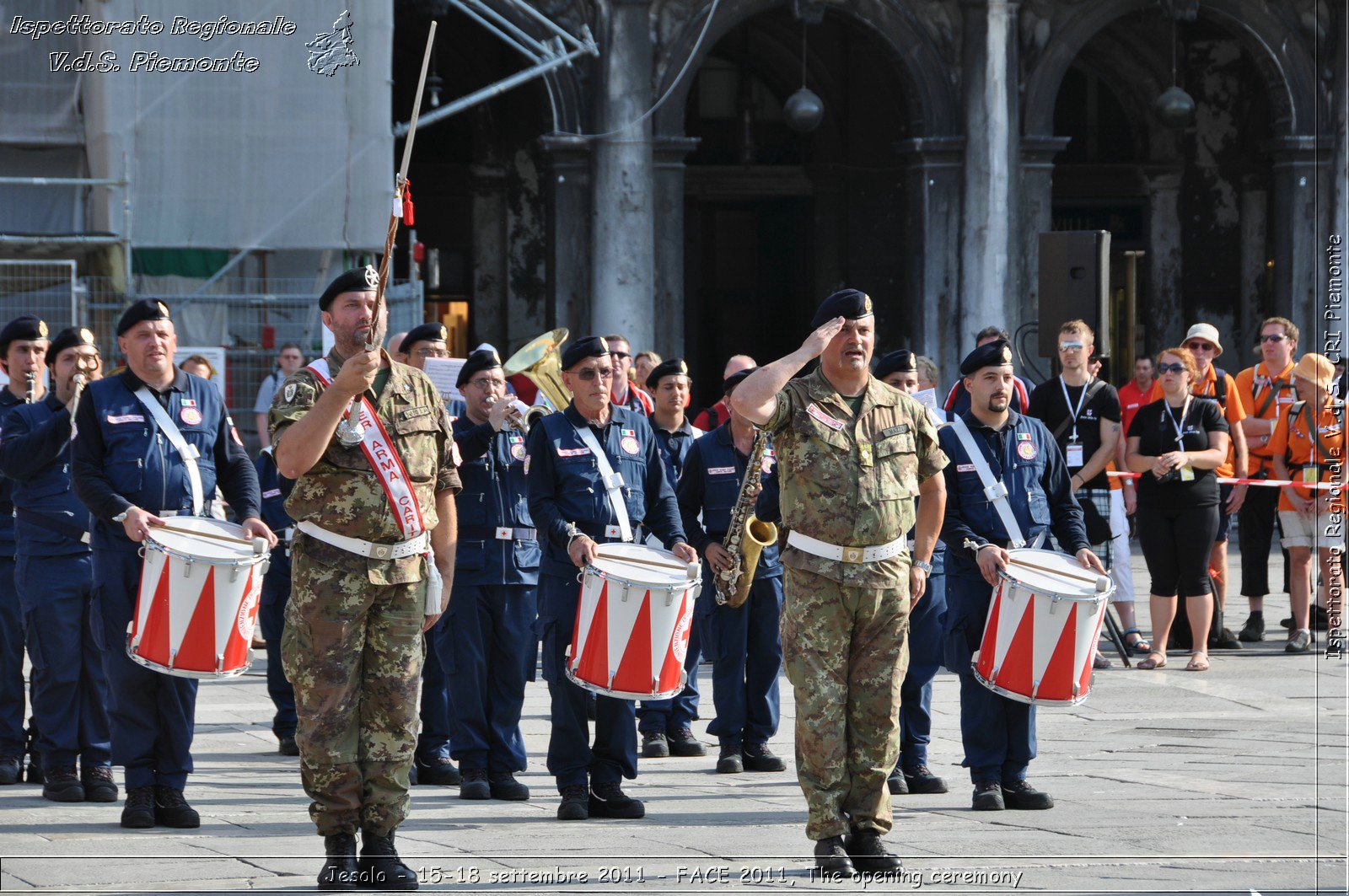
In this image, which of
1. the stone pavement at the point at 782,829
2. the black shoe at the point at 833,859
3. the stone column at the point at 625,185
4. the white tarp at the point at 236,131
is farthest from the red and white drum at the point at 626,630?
the stone column at the point at 625,185

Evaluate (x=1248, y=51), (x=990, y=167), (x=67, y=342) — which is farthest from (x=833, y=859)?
(x=1248, y=51)

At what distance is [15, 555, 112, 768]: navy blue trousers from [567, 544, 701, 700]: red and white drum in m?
2.20

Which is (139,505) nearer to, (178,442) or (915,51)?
(178,442)

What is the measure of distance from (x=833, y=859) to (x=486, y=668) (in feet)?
7.97

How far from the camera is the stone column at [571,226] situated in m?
20.1

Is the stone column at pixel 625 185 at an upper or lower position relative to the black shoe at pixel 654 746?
upper

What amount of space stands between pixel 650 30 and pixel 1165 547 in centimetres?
1006

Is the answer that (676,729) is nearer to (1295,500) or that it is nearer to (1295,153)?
(1295,500)

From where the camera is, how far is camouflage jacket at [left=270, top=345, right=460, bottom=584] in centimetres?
629

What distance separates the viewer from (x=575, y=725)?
7797mm

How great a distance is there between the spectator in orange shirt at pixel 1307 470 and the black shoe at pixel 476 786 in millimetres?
6645

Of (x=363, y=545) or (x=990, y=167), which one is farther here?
(x=990, y=167)

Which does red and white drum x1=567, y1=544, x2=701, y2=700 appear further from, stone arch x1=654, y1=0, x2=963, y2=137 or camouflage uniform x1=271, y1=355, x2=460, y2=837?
stone arch x1=654, y1=0, x2=963, y2=137

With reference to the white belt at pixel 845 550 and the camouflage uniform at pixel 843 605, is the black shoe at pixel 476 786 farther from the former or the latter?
the white belt at pixel 845 550
